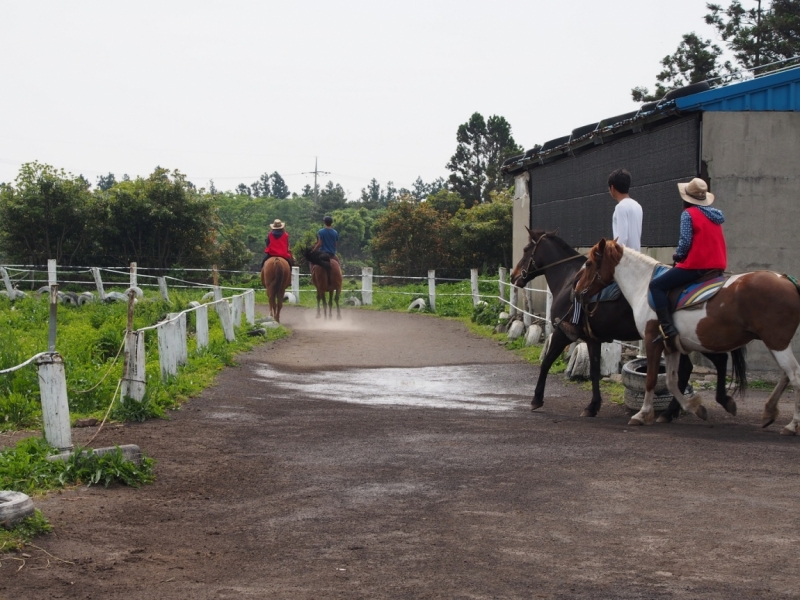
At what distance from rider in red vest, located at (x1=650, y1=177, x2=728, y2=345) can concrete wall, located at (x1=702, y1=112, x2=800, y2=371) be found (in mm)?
3638

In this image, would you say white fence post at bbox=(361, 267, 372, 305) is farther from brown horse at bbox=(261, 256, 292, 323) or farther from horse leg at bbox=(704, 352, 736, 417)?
horse leg at bbox=(704, 352, 736, 417)

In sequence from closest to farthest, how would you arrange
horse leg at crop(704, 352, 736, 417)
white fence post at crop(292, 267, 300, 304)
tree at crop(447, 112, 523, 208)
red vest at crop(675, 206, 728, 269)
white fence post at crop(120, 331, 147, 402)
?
red vest at crop(675, 206, 728, 269)
horse leg at crop(704, 352, 736, 417)
white fence post at crop(120, 331, 147, 402)
white fence post at crop(292, 267, 300, 304)
tree at crop(447, 112, 523, 208)

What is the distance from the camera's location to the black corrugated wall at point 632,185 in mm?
13344

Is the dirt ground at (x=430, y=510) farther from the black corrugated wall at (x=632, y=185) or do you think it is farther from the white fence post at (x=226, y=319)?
the white fence post at (x=226, y=319)

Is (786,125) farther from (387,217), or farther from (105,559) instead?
(387,217)

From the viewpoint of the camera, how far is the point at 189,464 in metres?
7.81

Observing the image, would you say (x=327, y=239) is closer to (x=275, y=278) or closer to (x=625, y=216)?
(x=275, y=278)

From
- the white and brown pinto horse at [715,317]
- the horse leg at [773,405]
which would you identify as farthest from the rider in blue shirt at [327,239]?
the horse leg at [773,405]

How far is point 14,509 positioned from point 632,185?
11776 mm

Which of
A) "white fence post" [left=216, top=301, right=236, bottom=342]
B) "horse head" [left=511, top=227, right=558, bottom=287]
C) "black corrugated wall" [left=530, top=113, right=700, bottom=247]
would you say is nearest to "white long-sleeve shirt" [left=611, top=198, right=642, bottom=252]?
"horse head" [left=511, top=227, right=558, bottom=287]

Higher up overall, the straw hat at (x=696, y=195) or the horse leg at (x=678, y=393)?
the straw hat at (x=696, y=195)

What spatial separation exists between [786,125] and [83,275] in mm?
26031

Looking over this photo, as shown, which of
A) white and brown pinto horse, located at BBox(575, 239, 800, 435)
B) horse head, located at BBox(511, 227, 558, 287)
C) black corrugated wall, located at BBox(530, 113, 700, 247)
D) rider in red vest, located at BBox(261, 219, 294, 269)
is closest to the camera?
white and brown pinto horse, located at BBox(575, 239, 800, 435)

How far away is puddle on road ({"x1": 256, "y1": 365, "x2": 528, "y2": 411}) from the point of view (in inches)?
459
